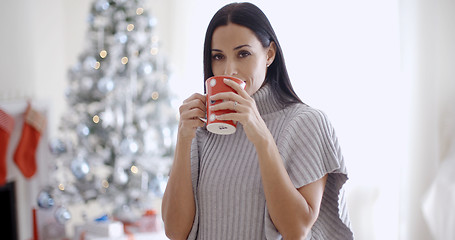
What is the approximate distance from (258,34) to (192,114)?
0.83ft

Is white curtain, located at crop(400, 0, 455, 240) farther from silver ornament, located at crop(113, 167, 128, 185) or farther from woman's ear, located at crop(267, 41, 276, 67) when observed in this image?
silver ornament, located at crop(113, 167, 128, 185)

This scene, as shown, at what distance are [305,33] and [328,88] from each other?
0.39m

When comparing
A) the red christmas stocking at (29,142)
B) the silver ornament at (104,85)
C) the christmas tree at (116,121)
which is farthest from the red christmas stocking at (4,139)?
the silver ornament at (104,85)

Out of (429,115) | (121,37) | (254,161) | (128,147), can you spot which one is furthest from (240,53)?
(121,37)

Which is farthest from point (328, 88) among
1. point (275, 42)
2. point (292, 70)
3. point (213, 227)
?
point (213, 227)

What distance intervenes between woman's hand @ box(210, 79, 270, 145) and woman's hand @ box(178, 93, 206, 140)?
3.2 inches

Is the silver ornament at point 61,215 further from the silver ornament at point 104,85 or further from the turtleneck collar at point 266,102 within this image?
the turtleneck collar at point 266,102

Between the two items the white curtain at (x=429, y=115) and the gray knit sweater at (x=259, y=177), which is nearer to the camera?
the gray knit sweater at (x=259, y=177)

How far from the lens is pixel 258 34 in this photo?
989mm

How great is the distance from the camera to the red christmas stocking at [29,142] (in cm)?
333

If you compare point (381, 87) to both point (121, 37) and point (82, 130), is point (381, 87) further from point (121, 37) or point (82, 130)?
point (82, 130)

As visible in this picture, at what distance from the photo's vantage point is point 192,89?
353cm

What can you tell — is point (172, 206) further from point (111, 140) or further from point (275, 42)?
→ point (111, 140)

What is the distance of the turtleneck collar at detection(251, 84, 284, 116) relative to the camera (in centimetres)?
105
